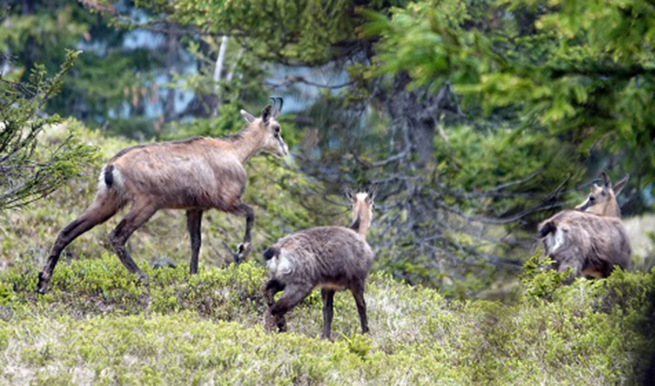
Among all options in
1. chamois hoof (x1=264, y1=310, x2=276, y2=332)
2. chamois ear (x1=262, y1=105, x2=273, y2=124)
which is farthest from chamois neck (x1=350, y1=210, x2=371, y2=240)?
chamois ear (x1=262, y1=105, x2=273, y2=124)

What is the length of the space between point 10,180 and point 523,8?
9066 mm

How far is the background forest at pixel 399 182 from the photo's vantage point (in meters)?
6.79

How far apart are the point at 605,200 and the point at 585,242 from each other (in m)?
1.43

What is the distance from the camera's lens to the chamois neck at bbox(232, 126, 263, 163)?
12.8 meters

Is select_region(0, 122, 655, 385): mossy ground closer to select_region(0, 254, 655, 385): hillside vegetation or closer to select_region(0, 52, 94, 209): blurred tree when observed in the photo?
select_region(0, 254, 655, 385): hillside vegetation

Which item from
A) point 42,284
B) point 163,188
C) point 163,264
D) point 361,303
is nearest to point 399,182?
point 163,264

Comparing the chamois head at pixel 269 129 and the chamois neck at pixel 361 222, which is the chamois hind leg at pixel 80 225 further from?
the chamois neck at pixel 361 222

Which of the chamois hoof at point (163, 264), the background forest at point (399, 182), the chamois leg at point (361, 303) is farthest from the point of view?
the chamois hoof at point (163, 264)

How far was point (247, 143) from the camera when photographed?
1293 centimetres

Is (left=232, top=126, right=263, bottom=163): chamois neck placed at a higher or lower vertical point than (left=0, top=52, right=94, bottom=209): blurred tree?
lower

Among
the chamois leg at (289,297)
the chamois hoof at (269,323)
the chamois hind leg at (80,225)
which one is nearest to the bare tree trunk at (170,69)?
the chamois hind leg at (80,225)

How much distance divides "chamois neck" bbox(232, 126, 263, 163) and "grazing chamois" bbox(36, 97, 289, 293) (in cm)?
5

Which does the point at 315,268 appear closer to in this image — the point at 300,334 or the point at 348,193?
the point at 300,334

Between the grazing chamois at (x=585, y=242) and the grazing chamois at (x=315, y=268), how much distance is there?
2.78 metres
